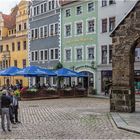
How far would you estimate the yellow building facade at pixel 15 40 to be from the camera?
62.5m

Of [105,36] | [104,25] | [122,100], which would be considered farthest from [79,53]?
[122,100]

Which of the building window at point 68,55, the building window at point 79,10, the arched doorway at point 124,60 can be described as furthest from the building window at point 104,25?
the arched doorway at point 124,60

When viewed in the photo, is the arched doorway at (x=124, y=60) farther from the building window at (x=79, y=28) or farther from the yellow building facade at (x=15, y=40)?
the yellow building facade at (x=15, y=40)

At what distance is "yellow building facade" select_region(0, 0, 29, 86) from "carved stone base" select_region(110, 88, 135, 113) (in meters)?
39.7

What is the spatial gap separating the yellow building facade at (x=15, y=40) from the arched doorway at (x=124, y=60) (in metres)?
39.7

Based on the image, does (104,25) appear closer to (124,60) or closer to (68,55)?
(68,55)

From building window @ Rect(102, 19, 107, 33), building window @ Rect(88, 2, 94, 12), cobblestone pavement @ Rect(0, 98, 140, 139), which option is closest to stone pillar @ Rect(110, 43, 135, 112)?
cobblestone pavement @ Rect(0, 98, 140, 139)

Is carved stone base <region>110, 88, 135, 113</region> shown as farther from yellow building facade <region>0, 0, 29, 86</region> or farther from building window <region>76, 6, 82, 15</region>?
yellow building facade <region>0, 0, 29, 86</region>

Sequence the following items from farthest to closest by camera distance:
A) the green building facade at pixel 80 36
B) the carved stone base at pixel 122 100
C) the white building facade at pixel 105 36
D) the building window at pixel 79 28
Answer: the building window at pixel 79 28, the green building facade at pixel 80 36, the white building facade at pixel 105 36, the carved stone base at pixel 122 100

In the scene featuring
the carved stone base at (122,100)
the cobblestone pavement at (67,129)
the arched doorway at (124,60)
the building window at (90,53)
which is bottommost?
the cobblestone pavement at (67,129)

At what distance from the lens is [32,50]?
5984 cm

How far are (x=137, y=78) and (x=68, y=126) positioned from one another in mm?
27188

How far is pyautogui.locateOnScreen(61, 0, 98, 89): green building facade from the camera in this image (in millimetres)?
48312

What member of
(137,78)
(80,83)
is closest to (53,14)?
(80,83)
